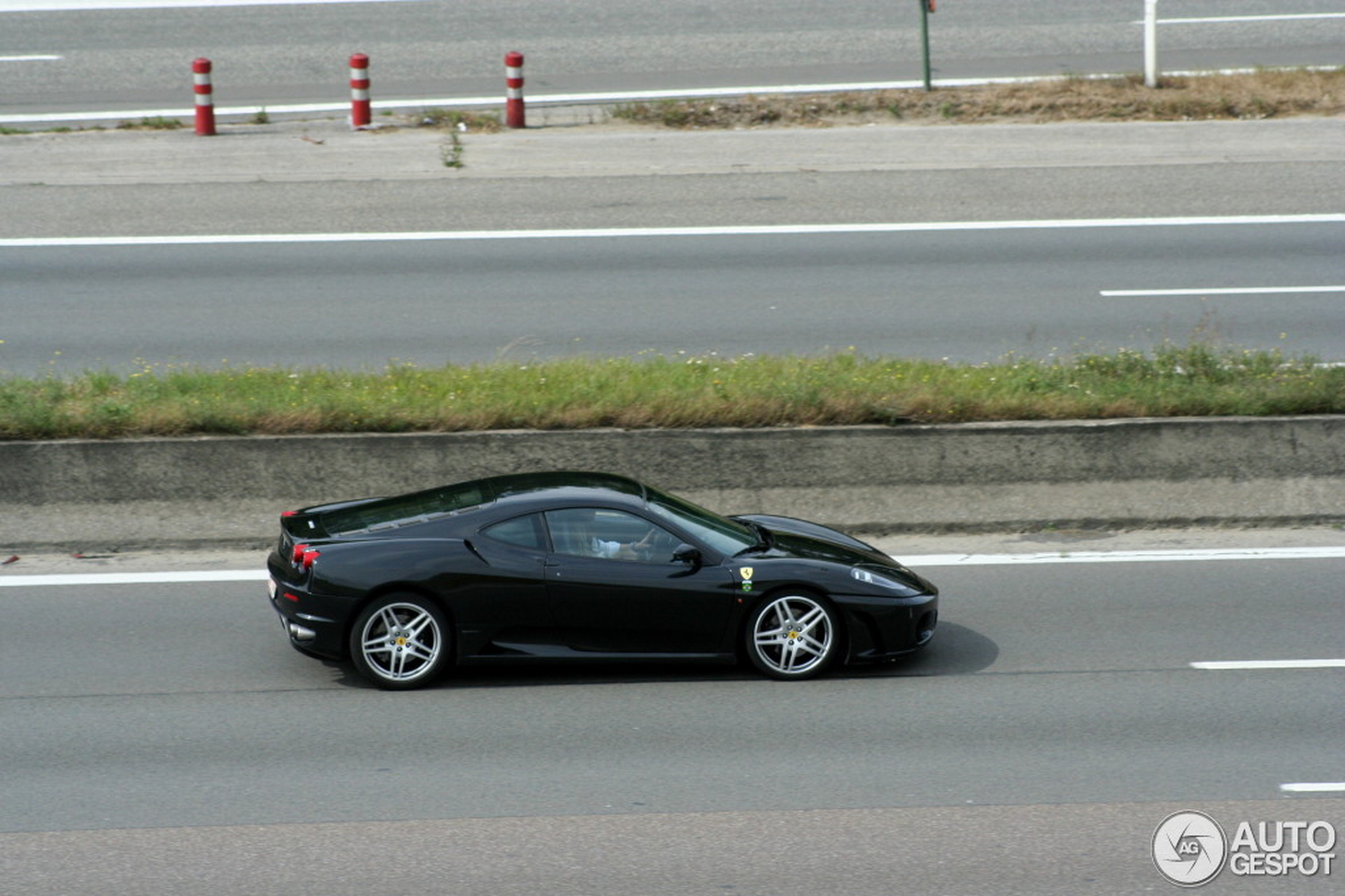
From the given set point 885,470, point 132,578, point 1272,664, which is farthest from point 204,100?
point 1272,664

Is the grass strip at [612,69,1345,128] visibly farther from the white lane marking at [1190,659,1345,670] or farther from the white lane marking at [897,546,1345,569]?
the white lane marking at [1190,659,1345,670]

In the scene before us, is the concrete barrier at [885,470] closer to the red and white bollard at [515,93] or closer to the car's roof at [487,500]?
the car's roof at [487,500]

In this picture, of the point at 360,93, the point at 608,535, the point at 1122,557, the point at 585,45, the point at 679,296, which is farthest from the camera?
the point at 585,45

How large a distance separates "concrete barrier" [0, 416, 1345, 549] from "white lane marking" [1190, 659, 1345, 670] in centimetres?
298

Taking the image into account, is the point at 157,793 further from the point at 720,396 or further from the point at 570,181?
the point at 570,181

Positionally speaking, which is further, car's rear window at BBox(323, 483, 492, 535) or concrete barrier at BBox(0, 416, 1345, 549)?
concrete barrier at BBox(0, 416, 1345, 549)

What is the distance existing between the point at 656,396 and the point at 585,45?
58.5ft

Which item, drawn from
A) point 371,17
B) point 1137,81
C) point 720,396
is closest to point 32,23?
point 371,17

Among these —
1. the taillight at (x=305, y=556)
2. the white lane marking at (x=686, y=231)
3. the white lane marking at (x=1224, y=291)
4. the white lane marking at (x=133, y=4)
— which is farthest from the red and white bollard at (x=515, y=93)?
the taillight at (x=305, y=556)

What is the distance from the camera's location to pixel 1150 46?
79.4 feet

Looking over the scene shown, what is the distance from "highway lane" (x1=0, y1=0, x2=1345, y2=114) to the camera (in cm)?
2675

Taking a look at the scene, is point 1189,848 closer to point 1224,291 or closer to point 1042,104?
point 1224,291

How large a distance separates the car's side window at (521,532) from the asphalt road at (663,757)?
879 mm

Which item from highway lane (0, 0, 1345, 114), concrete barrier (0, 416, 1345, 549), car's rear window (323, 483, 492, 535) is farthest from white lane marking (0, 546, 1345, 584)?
highway lane (0, 0, 1345, 114)
